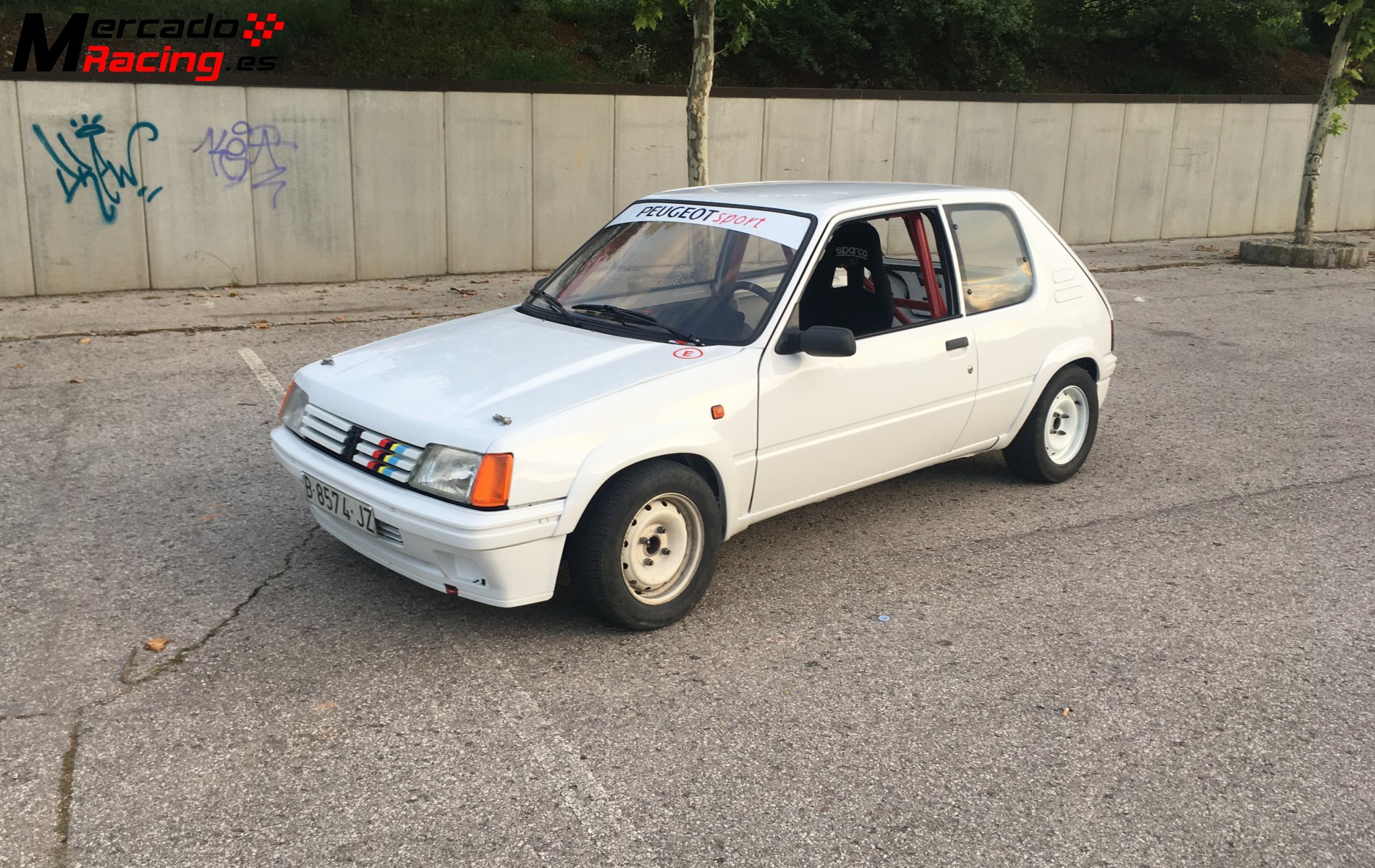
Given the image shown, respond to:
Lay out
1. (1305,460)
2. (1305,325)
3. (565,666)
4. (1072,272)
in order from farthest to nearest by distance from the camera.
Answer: (1305,325) → (1305,460) → (1072,272) → (565,666)

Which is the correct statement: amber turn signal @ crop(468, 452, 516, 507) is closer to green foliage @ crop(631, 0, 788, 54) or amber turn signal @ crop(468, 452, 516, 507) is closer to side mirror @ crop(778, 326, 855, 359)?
side mirror @ crop(778, 326, 855, 359)

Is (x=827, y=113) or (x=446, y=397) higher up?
(x=827, y=113)

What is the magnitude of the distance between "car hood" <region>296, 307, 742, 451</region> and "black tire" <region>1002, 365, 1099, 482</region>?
2.23 meters

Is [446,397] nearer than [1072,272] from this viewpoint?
Yes

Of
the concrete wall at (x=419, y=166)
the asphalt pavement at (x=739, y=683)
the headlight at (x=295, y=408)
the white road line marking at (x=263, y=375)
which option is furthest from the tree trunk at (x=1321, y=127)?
the headlight at (x=295, y=408)

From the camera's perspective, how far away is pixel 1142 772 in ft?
12.1

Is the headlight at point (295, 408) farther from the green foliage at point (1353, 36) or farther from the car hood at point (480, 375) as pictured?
the green foliage at point (1353, 36)

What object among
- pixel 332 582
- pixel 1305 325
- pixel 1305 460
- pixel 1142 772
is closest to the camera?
pixel 1142 772

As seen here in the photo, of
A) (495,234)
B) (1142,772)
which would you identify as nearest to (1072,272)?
(1142,772)

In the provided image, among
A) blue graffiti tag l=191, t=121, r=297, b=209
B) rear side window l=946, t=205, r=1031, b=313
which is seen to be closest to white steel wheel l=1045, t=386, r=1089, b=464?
rear side window l=946, t=205, r=1031, b=313

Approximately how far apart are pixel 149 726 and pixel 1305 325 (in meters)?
11.2

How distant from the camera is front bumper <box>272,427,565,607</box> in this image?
403 centimetres

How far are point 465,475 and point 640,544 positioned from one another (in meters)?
0.76

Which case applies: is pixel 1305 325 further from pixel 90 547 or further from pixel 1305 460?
pixel 90 547
